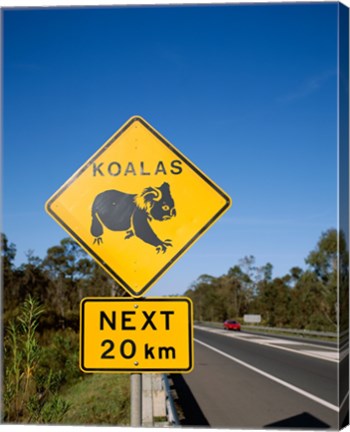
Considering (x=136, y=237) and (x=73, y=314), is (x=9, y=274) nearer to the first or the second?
(x=73, y=314)

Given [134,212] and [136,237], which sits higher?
[134,212]

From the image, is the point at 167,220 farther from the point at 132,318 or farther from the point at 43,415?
the point at 43,415

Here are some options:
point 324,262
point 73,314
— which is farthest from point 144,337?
point 324,262

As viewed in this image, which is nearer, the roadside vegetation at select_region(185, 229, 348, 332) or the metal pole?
the metal pole

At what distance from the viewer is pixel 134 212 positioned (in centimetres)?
270

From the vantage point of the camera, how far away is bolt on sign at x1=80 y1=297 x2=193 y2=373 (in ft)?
9.05

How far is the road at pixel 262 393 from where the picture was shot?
9.69 m

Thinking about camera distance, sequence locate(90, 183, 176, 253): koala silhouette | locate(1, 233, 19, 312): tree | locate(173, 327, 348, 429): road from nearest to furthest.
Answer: locate(90, 183, 176, 253): koala silhouette → locate(173, 327, 348, 429): road → locate(1, 233, 19, 312): tree

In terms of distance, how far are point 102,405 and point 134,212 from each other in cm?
863

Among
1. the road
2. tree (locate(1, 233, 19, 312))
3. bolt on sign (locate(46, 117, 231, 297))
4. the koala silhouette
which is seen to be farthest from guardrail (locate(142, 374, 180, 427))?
tree (locate(1, 233, 19, 312))

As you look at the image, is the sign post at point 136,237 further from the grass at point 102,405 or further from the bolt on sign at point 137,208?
the grass at point 102,405

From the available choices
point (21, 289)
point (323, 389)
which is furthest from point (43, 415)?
point (21, 289)

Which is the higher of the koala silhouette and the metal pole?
the koala silhouette

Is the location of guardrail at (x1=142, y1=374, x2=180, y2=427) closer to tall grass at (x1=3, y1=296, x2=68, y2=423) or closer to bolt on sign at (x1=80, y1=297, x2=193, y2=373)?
tall grass at (x1=3, y1=296, x2=68, y2=423)
